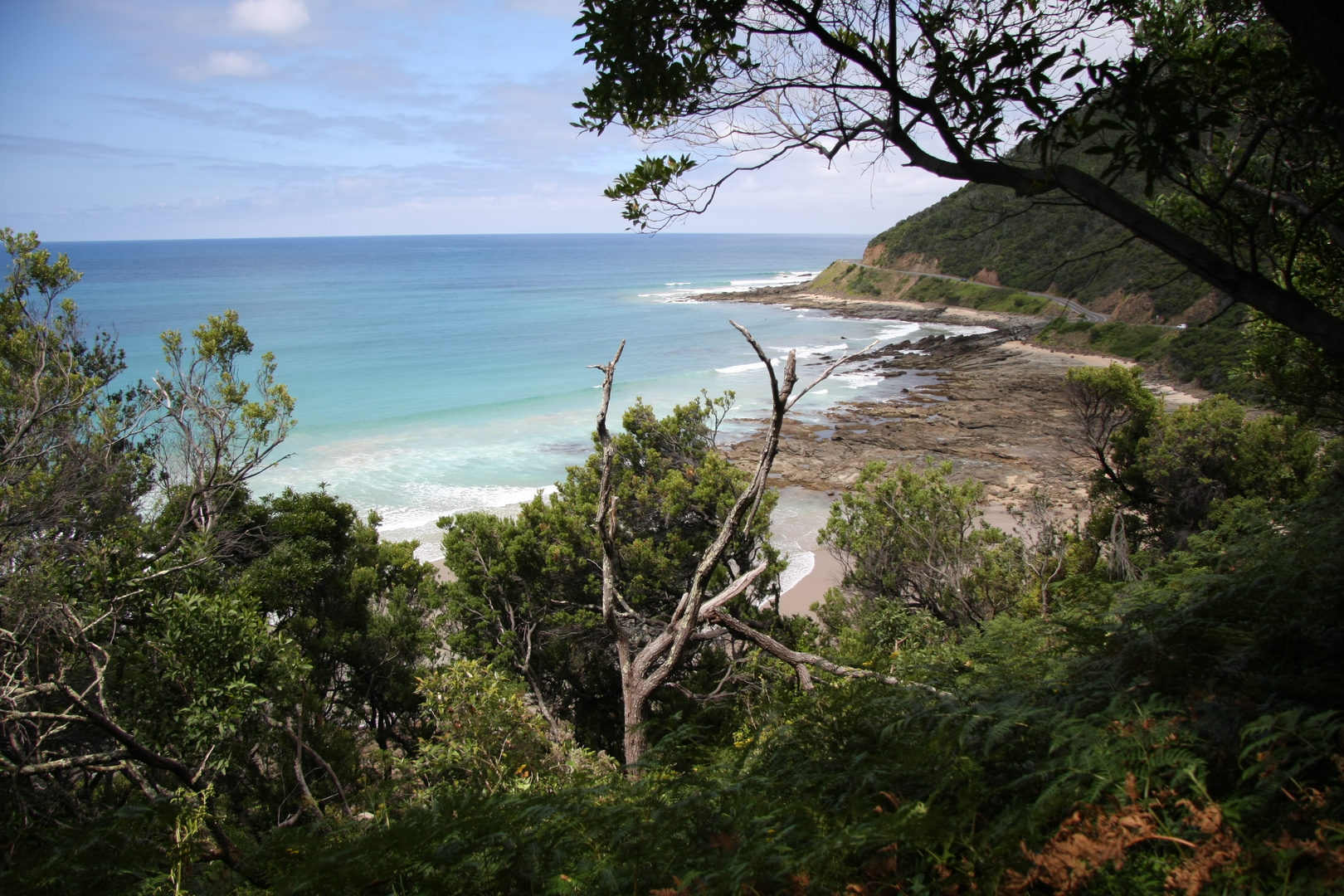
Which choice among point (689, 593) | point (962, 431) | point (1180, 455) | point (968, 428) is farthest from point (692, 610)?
point (968, 428)

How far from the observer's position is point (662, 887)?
7.98 ft

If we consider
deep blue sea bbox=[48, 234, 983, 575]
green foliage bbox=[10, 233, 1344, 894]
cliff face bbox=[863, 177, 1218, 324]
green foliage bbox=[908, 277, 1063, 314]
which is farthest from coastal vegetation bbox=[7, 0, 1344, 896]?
green foliage bbox=[908, 277, 1063, 314]

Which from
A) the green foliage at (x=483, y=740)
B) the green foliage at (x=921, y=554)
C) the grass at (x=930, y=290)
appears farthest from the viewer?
the grass at (x=930, y=290)

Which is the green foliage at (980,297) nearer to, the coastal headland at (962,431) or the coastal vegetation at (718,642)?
the coastal headland at (962,431)

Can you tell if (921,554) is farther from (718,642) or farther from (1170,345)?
(1170,345)

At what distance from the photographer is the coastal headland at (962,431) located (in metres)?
22.6

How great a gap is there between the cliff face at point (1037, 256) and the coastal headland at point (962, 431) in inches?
233

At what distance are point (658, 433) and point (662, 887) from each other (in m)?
11.7

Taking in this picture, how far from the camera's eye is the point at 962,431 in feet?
94.5

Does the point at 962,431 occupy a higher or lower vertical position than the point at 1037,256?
lower

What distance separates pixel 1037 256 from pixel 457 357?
4886cm

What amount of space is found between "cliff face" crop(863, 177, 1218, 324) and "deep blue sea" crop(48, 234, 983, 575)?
35.5 ft

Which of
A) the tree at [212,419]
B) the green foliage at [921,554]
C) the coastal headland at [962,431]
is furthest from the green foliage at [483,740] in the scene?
the coastal headland at [962,431]

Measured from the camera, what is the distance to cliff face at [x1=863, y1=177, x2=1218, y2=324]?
43.0 m
